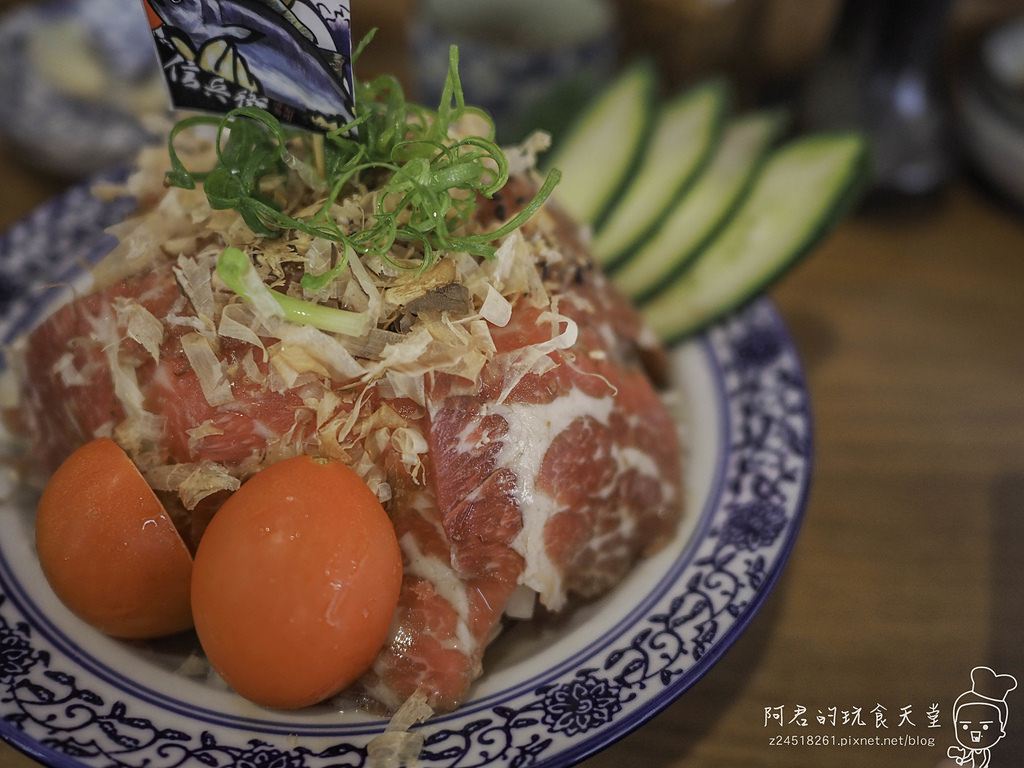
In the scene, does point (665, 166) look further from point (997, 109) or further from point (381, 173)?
point (997, 109)

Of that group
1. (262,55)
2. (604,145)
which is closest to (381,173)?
(262,55)

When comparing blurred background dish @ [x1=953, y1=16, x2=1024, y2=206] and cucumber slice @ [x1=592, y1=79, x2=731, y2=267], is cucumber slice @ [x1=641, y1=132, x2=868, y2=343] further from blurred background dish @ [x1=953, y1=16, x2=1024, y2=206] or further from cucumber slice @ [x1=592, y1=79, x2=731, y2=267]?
blurred background dish @ [x1=953, y1=16, x2=1024, y2=206]

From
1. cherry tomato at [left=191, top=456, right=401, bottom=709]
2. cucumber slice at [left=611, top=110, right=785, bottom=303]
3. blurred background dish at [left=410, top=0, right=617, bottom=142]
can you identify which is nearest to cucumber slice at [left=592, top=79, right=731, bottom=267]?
cucumber slice at [left=611, top=110, right=785, bottom=303]

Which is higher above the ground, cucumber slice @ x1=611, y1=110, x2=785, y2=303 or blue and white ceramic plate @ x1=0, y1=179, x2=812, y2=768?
cucumber slice @ x1=611, y1=110, x2=785, y2=303

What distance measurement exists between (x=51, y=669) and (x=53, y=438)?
1.90 ft

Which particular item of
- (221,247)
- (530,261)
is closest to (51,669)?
(221,247)

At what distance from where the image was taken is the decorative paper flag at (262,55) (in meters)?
1.74

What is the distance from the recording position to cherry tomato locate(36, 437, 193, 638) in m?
1.71

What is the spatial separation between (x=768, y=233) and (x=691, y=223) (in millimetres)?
257

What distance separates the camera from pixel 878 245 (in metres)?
3.60

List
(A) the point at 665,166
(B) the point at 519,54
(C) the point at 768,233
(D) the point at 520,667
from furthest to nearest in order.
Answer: (B) the point at 519,54 → (A) the point at 665,166 → (C) the point at 768,233 → (D) the point at 520,667

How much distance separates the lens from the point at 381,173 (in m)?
2.02

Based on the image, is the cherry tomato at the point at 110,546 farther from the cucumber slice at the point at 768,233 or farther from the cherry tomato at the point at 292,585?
the cucumber slice at the point at 768,233

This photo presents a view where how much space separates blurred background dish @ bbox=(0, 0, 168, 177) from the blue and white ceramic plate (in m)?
1.82
